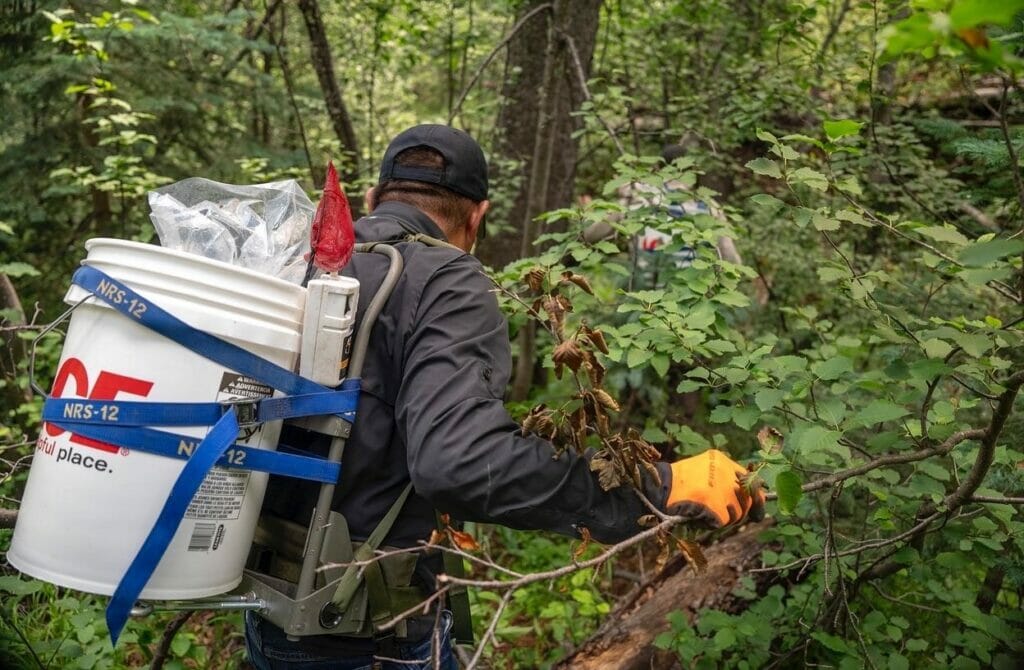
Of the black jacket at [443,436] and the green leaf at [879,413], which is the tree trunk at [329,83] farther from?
the green leaf at [879,413]

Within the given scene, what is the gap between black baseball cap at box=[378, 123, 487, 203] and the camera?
2.06 meters

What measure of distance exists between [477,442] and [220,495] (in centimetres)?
55

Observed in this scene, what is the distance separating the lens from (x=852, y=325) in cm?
436

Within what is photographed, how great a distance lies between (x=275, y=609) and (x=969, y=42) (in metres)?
1.72

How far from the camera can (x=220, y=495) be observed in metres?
1.50

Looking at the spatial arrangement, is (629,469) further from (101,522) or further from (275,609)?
(101,522)

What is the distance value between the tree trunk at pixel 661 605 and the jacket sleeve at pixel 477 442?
173 cm

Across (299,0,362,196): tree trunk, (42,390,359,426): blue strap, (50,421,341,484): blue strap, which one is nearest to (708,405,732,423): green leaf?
(50,421,341,484): blue strap

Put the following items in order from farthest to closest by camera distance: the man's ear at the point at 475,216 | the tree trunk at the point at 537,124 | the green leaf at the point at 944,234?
the tree trunk at the point at 537,124, the man's ear at the point at 475,216, the green leaf at the point at 944,234

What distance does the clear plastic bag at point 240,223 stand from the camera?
5.40 ft

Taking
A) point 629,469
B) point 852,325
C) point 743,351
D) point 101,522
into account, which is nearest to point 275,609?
point 101,522

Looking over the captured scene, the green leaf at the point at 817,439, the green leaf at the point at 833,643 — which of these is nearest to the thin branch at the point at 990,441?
the green leaf at the point at 817,439

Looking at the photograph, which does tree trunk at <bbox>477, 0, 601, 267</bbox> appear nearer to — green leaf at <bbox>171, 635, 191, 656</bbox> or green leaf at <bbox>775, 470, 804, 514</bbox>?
green leaf at <bbox>171, 635, 191, 656</bbox>

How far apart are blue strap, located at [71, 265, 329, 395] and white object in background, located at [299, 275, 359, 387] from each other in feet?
0.30
